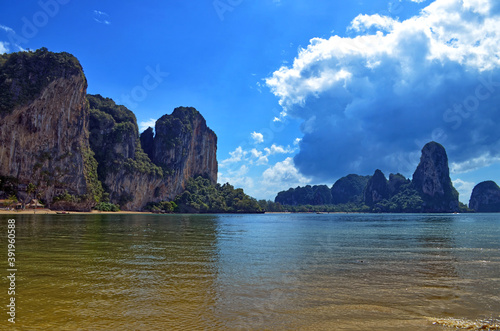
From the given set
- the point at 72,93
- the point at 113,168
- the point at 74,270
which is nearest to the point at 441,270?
the point at 74,270

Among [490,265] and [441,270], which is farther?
[490,265]

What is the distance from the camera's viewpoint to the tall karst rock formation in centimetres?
9869

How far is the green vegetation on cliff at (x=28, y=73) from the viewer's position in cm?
9712

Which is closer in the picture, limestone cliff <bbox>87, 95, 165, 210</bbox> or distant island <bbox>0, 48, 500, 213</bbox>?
distant island <bbox>0, 48, 500, 213</bbox>

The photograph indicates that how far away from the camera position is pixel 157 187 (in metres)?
174

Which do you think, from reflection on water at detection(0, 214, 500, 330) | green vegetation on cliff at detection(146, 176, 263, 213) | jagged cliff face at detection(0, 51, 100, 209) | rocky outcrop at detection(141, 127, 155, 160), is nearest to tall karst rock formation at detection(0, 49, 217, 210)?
jagged cliff face at detection(0, 51, 100, 209)

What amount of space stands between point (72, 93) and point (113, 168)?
38849 millimetres

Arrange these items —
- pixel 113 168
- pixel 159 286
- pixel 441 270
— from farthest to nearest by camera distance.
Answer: pixel 113 168, pixel 441 270, pixel 159 286

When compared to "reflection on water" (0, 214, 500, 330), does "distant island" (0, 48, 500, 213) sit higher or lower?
higher

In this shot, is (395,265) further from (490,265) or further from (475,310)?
(475,310)

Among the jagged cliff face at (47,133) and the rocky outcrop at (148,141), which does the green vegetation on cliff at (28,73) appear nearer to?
the jagged cliff face at (47,133)

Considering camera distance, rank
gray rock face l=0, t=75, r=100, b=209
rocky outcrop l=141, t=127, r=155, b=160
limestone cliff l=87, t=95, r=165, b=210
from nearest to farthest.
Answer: gray rock face l=0, t=75, r=100, b=209, limestone cliff l=87, t=95, r=165, b=210, rocky outcrop l=141, t=127, r=155, b=160

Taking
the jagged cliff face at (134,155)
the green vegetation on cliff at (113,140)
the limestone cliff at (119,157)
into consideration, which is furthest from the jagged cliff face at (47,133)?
the jagged cliff face at (134,155)

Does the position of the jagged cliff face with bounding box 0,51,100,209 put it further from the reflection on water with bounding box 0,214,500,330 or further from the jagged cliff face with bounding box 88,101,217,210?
the reflection on water with bounding box 0,214,500,330
